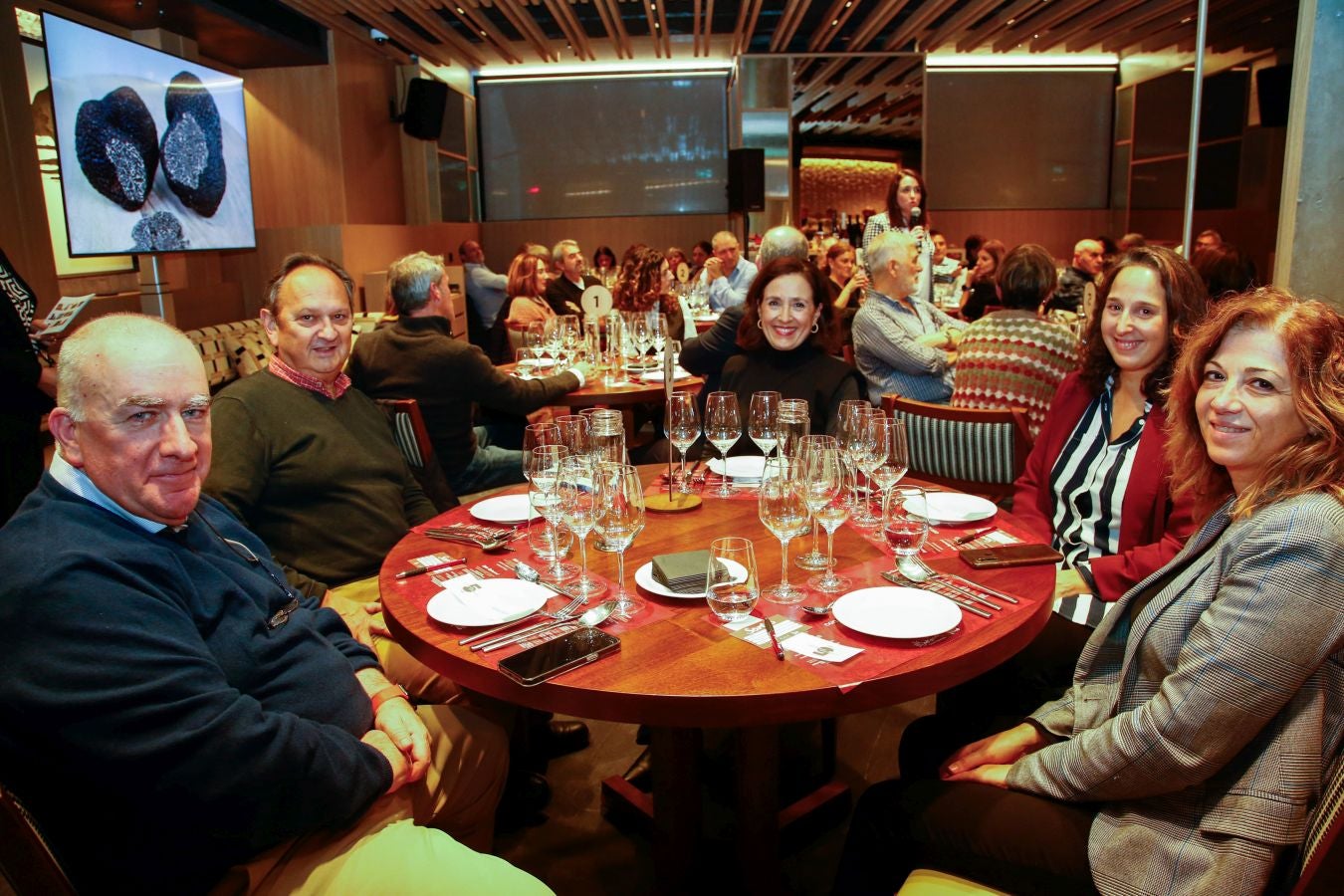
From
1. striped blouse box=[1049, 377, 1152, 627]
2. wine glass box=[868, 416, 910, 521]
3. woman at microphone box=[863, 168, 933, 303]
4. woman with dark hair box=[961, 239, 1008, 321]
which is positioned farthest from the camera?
woman with dark hair box=[961, 239, 1008, 321]

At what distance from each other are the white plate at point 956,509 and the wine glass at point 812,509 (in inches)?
12.8

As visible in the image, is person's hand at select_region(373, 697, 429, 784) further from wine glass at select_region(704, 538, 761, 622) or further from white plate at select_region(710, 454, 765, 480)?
white plate at select_region(710, 454, 765, 480)

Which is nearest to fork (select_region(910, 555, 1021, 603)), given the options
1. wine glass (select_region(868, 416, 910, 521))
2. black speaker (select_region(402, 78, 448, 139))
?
wine glass (select_region(868, 416, 910, 521))

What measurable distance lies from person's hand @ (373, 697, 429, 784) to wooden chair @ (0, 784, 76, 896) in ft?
2.01

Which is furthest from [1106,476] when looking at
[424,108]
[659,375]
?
[424,108]

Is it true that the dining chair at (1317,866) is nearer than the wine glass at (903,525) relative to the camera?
Yes

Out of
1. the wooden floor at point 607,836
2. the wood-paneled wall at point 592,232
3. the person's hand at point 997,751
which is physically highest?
the wood-paneled wall at point 592,232

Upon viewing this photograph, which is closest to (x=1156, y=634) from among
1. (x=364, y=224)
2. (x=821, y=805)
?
(x=821, y=805)

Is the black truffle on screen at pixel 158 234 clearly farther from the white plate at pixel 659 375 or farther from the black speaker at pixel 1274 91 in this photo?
the black speaker at pixel 1274 91

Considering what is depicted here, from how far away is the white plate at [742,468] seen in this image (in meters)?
→ 2.63

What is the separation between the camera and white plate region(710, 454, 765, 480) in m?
2.63

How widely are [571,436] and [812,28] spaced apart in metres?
10.8

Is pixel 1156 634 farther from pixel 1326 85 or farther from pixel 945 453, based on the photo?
pixel 1326 85

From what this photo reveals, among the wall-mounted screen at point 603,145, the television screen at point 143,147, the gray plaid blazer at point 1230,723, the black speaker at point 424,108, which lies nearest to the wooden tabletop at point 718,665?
the gray plaid blazer at point 1230,723
